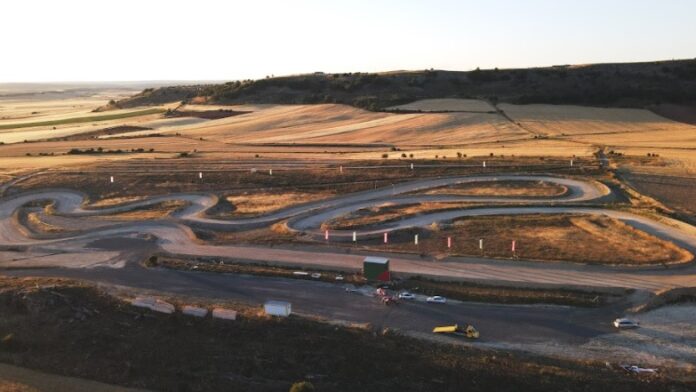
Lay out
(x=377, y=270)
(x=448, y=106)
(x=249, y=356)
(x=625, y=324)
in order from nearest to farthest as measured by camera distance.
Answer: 1. (x=249, y=356)
2. (x=625, y=324)
3. (x=377, y=270)
4. (x=448, y=106)

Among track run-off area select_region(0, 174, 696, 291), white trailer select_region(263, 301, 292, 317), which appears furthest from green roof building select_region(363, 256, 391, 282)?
white trailer select_region(263, 301, 292, 317)

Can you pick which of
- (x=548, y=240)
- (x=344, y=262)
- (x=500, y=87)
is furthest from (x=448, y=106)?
(x=344, y=262)

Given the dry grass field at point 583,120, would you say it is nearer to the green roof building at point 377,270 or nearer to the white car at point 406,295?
the green roof building at point 377,270

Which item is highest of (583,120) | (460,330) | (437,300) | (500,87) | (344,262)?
(500,87)

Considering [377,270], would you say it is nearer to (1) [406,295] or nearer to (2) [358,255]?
(1) [406,295]

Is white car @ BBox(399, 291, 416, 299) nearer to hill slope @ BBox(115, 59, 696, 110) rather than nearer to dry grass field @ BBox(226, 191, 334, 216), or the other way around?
dry grass field @ BBox(226, 191, 334, 216)

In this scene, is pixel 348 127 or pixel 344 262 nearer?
pixel 344 262
